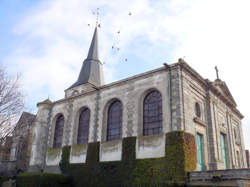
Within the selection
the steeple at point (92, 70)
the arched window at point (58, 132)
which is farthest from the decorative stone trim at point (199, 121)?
the steeple at point (92, 70)

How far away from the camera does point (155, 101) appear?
13445 millimetres

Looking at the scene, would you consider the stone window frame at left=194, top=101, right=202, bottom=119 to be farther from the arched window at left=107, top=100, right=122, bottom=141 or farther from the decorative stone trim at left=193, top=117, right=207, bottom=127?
the arched window at left=107, top=100, right=122, bottom=141

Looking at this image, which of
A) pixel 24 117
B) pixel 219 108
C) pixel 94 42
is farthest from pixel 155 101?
pixel 94 42

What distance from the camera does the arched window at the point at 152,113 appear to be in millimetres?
12930

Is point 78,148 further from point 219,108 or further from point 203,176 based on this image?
point 219,108

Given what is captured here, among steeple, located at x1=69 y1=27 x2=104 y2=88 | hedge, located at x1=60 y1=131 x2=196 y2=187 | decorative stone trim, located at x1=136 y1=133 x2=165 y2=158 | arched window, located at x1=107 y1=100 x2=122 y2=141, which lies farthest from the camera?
steeple, located at x1=69 y1=27 x2=104 y2=88

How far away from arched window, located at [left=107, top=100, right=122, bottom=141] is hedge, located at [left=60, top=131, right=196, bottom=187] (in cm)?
104

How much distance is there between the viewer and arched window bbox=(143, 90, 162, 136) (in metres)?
12.9

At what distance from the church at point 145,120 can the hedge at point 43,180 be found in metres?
1.39

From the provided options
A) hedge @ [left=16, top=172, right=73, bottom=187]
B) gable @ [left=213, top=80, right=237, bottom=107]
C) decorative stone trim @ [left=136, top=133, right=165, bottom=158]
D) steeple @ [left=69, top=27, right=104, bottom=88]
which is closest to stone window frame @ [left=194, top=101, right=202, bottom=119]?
decorative stone trim @ [left=136, top=133, right=165, bottom=158]

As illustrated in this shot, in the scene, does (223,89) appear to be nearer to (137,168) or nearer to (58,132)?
(137,168)

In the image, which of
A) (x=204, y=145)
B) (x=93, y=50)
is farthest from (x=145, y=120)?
(x=93, y=50)

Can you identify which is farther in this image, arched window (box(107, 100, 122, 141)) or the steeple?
the steeple

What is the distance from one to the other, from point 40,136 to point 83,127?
13.1ft
